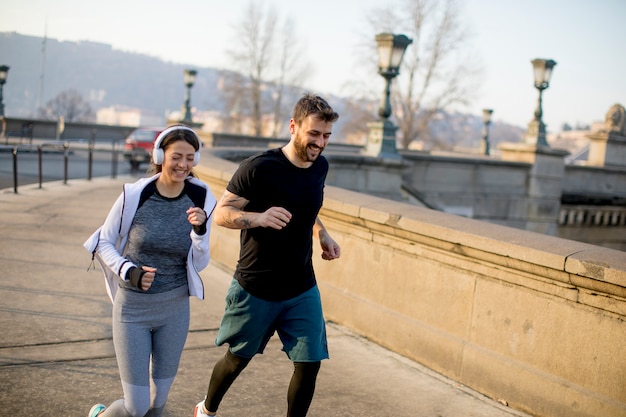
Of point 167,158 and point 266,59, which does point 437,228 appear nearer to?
point 167,158

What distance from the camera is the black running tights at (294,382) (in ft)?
12.0

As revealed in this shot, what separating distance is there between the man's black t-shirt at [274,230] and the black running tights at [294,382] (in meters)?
0.38

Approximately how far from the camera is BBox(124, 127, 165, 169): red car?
25484 mm

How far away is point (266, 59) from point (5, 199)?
5299cm

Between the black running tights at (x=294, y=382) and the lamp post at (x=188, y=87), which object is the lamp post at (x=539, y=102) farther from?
the black running tights at (x=294, y=382)

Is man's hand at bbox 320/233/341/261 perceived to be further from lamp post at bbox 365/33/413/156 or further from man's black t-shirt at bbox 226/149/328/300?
lamp post at bbox 365/33/413/156

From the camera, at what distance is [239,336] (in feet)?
12.2

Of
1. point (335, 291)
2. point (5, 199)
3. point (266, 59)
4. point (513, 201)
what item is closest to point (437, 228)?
point (335, 291)

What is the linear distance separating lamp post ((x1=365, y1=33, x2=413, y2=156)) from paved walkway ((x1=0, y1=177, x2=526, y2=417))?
10022mm

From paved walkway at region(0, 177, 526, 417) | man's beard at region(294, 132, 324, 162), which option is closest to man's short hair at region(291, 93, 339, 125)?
man's beard at region(294, 132, 324, 162)

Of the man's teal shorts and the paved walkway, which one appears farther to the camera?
the paved walkway

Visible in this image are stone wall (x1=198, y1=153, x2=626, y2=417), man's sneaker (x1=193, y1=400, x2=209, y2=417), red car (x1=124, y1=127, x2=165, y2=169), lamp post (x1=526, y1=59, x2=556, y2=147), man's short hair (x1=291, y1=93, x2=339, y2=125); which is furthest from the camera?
red car (x1=124, y1=127, x2=165, y2=169)

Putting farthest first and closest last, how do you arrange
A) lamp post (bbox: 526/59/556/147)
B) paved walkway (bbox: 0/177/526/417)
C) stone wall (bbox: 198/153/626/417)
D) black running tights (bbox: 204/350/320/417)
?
lamp post (bbox: 526/59/556/147) → paved walkway (bbox: 0/177/526/417) → stone wall (bbox: 198/153/626/417) → black running tights (bbox: 204/350/320/417)

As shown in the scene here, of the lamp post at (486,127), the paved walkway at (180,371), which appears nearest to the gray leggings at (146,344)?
the paved walkway at (180,371)
